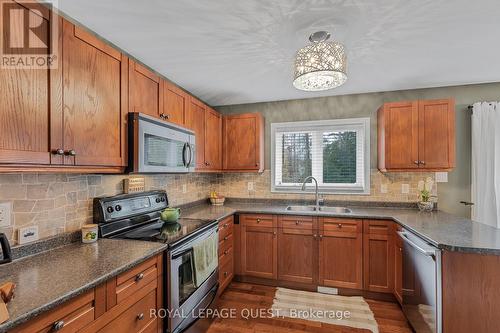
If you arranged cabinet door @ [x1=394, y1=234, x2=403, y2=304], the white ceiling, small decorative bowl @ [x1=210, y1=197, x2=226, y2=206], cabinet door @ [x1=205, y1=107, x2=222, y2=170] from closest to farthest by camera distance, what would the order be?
1. the white ceiling
2. cabinet door @ [x1=394, y1=234, x2=403, y2=304]
3. cabinet door @ [x1=205, y1=107, x2=222, y2=170]
4. small decorative bowl @ [x1=210, y1=197, x2=226, y2=206]

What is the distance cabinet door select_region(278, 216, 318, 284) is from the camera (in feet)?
8.93

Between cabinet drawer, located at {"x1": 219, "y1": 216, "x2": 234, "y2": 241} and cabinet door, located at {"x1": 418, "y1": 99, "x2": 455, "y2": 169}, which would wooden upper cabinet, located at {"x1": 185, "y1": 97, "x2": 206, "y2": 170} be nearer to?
cabinet drawer, located at {"x1": 219, "y1": 216, "x2": 234, "y2": 241}

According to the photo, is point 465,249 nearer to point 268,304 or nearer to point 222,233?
point 268,304

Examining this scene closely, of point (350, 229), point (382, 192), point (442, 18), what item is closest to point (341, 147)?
point (382, 192)

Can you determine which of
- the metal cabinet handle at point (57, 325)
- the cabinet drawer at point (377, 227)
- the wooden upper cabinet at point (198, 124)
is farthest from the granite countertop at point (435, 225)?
the metal cabinet handle at point (57, 325)

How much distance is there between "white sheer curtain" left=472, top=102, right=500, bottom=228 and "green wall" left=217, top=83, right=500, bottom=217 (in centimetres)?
10

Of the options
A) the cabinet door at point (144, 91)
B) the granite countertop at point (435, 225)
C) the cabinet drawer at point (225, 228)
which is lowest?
the cabinet drawer at point (225, 228)

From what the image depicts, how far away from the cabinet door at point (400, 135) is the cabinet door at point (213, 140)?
2028 millimetres

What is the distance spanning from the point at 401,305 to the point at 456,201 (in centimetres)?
144

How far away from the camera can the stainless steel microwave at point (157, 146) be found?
5.60 ft

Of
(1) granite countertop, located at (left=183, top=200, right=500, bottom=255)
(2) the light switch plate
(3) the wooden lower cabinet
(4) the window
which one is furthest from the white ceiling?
(3) the wooden lower cabinet

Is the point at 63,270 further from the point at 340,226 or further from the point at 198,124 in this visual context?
the point at 340,226

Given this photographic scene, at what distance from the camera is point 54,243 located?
59.4 inches

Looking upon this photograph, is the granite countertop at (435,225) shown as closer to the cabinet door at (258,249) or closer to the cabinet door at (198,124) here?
the cabinet door at (258,249)
